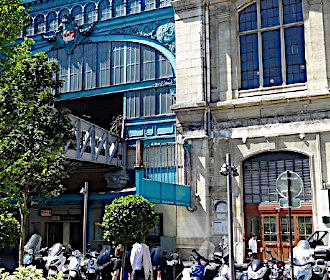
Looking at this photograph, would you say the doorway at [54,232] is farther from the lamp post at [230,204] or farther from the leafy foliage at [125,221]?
the lamp post at [230,204]

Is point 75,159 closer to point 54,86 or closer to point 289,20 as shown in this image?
point 54,86

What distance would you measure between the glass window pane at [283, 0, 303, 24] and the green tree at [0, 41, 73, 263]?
44.8 feet

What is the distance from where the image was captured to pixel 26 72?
14.8 metres

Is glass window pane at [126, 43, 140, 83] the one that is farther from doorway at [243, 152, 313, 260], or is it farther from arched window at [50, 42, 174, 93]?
doorway at [243, 152, 313, 260]

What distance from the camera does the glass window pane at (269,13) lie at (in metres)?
24.8

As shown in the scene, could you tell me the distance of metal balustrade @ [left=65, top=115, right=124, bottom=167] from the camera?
24.0 metres

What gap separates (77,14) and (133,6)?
4.09 m

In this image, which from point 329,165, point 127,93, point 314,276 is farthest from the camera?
point 127,93

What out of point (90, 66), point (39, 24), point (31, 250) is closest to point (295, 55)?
point (90, 66)

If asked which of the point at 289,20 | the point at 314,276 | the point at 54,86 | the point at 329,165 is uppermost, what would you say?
the point at 289,20

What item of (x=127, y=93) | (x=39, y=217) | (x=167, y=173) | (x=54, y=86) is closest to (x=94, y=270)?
(x=54, y=86)

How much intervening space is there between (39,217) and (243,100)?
52.7ft

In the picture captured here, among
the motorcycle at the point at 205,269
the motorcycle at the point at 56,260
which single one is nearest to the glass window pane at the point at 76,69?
the motorcycle at the point at 56,260

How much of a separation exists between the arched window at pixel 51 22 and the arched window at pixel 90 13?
93.4 inches
